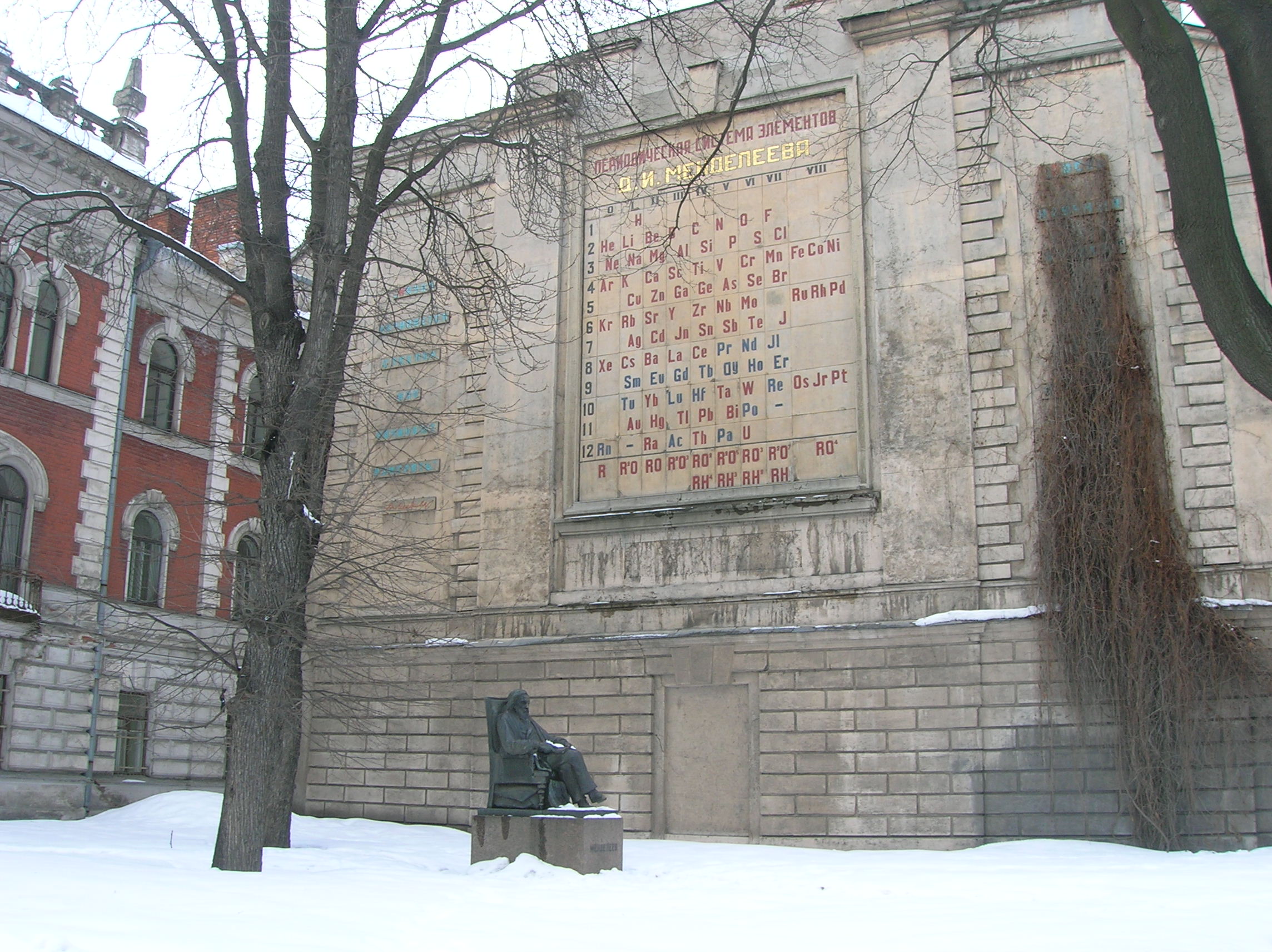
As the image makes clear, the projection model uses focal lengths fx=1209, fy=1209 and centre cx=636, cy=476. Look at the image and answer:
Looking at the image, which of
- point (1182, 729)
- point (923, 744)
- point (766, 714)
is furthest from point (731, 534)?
point (1182, 729)

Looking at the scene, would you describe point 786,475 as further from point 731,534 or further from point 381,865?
point 381,865

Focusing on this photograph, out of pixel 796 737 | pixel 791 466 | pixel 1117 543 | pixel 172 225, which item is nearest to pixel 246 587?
pixel 796 737

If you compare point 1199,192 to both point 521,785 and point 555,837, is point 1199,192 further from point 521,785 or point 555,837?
point 521,785

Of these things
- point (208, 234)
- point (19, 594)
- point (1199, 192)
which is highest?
point (208, 234)

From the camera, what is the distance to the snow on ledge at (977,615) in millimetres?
18109

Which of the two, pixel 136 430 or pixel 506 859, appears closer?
pixel 506 859

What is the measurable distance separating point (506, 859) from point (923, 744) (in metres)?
7.46

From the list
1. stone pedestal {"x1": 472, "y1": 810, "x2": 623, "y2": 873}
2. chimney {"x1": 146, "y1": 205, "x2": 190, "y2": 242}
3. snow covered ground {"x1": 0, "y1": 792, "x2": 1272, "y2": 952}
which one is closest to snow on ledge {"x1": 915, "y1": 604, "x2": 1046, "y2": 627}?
snow covered ground {"x1": 0, "y1": 792, "x2": 1272, "y2": 952}

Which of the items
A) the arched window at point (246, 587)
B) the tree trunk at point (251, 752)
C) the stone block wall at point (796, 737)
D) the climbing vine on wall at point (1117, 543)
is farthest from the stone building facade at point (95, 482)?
the climbing vine on wall at point (1117, 543)

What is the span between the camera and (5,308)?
2616 cm

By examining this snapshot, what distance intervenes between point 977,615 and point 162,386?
21957mm

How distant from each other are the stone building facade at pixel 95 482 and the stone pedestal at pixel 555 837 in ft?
36.6

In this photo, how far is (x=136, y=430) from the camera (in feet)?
96.8

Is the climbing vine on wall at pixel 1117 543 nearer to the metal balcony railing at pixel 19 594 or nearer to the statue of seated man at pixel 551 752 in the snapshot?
the statue of seated man at pixel 551 752
